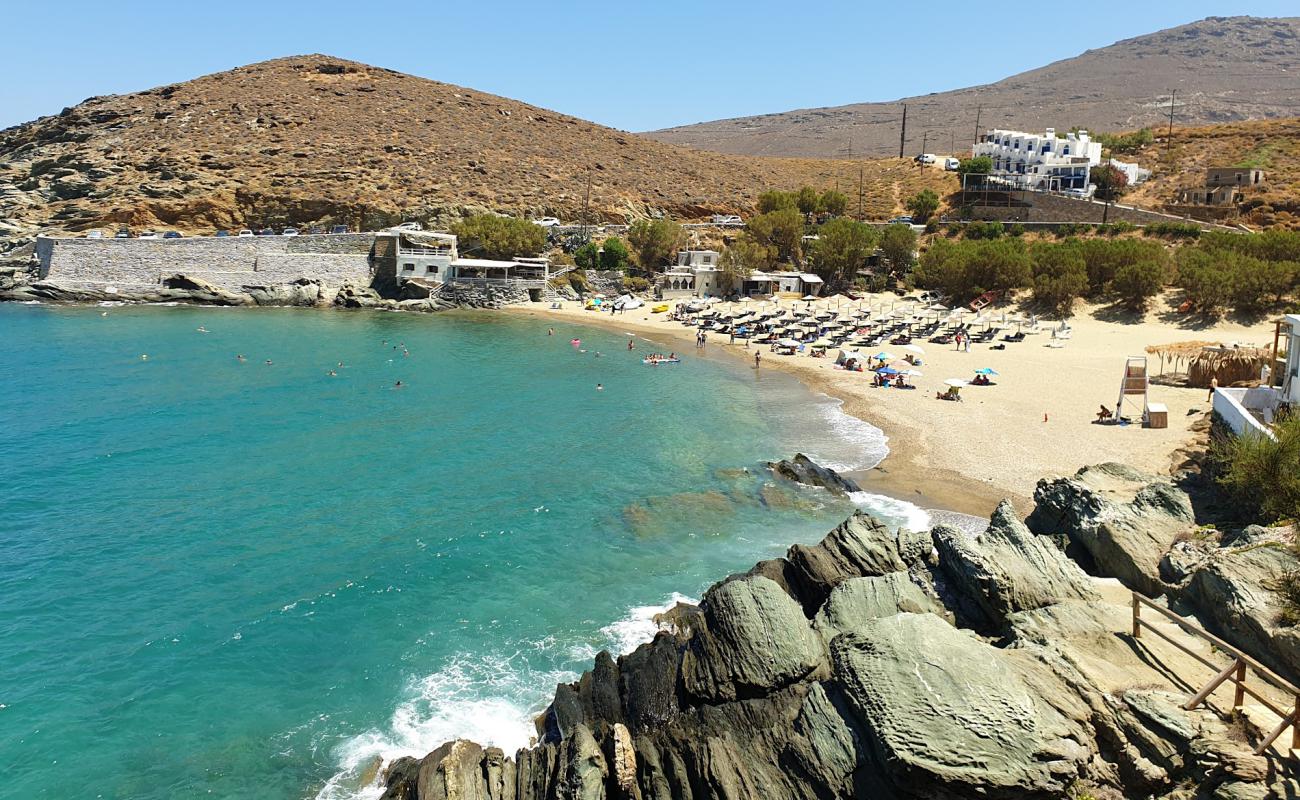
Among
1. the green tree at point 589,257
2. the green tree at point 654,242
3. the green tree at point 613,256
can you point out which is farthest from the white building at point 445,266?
the green tree at point 654,242

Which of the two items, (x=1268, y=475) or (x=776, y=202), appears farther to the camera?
(x=776, y=202)

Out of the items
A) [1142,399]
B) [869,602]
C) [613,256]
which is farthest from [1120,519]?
[613,256]

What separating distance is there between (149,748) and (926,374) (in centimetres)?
3410

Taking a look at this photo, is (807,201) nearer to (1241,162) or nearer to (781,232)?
(781,232)

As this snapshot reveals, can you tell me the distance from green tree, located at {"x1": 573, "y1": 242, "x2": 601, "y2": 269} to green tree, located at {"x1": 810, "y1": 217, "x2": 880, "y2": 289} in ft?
61.8

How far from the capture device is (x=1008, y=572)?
12.7 m

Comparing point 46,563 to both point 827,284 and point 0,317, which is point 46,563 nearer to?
point 0,317

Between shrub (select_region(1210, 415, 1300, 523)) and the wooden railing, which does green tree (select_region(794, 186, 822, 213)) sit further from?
the wooden railing

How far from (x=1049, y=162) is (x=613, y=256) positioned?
1915 inches

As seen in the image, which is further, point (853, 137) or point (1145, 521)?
point (853, 137)

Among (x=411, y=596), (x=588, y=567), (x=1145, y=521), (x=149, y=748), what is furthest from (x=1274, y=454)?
(x=149, y=748)

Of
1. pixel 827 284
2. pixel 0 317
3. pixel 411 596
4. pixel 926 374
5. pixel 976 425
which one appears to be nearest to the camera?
pixel 411 596

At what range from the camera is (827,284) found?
65.8m

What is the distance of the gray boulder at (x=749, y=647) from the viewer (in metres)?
11.2
